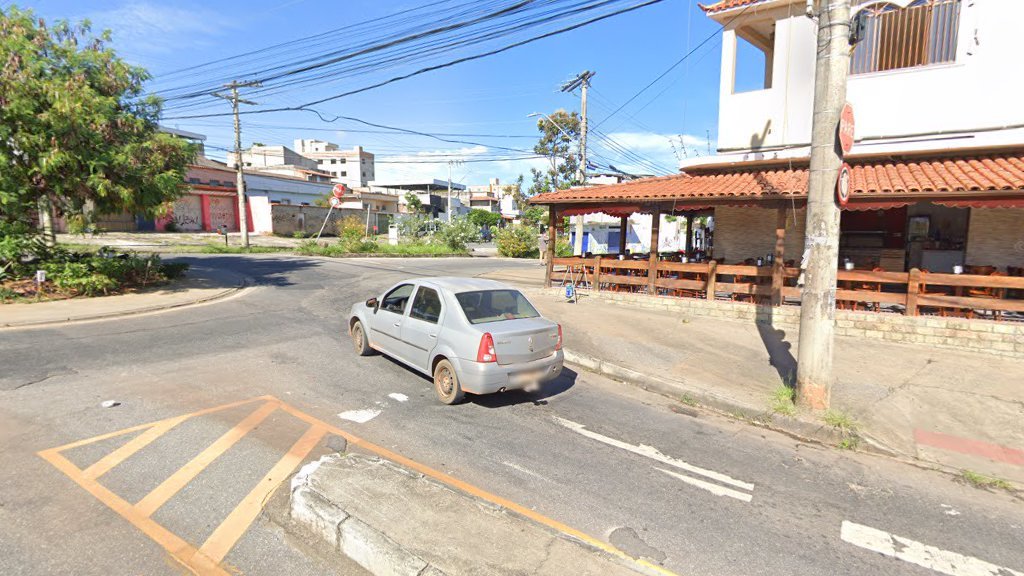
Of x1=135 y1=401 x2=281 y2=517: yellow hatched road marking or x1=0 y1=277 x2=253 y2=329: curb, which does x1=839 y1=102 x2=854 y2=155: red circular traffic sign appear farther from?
x1=0 y1=277 x2=253 y2=329: curb

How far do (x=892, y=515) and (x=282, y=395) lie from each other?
21.1 feet

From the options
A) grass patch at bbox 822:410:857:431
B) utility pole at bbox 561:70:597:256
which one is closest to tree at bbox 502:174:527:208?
utility pole at bbox 561:70:597:256

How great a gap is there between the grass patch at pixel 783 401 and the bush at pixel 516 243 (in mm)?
27419

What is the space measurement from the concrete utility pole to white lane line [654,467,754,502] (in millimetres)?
2631

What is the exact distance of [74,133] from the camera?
11336 millimetres

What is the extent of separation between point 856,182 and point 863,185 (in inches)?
13.2

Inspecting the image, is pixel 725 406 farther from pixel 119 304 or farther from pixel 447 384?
pixel 119 304

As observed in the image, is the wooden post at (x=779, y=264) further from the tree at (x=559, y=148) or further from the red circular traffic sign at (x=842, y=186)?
the tree at (x=559, y=148)

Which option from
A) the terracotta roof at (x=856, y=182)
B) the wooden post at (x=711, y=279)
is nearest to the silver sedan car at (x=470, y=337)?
the terracotta roof at (x=856, y=182)

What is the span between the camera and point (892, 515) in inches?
171

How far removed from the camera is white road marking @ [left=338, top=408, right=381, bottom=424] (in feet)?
19.0

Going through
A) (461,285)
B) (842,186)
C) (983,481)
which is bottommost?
(983,481)

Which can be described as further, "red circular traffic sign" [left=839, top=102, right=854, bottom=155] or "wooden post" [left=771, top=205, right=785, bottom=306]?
"wooden post" [left=771, top=205, right=785, bottom=306]

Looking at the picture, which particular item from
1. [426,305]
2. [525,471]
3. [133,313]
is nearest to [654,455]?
[525,471]
